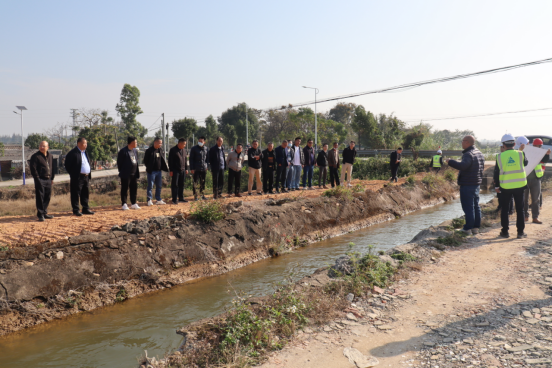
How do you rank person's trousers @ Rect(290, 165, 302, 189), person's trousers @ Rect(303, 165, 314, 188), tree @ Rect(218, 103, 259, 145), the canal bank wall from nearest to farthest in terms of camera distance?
the canal bank wall < person's trousers @ Rect(290, 165, 302, 189) < person's trousers @ Rect(303, 165, 314, 188) < tree @ Rect(218, 103, 259, 145)

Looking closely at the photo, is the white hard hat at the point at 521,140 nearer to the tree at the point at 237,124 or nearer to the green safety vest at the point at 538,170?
the green safety vest at the point at 538,170

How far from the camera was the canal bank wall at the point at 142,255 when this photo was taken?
602 centimetres

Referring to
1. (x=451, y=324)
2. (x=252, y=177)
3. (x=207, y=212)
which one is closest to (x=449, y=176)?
(x=252, y=177)

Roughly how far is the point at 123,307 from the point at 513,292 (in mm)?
5976

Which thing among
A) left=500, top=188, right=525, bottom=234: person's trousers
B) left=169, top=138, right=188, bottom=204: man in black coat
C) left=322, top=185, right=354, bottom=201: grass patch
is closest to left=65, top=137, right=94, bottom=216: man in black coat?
left=169, top=138, right=188, bottom=204: man in black coat

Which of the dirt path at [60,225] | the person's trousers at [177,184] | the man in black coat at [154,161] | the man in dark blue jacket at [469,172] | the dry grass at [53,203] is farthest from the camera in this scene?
the dry grass at [53,203]

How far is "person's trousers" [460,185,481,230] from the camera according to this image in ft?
26.9

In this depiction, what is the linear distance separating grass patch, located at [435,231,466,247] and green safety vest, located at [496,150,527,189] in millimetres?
1333

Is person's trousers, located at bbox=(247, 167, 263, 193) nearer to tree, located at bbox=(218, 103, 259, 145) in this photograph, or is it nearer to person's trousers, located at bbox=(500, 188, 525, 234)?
person's trousers, located at bbox=(500, 188, 525, 234)

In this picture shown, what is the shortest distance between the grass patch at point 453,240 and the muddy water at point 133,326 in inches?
96.8

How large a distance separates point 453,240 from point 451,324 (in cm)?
395

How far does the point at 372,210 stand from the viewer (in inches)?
556

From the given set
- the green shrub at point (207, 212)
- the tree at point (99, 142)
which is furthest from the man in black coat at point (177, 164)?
the tree at point (99, 142)

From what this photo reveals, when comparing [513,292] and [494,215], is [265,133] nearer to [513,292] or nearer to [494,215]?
[494,215]
